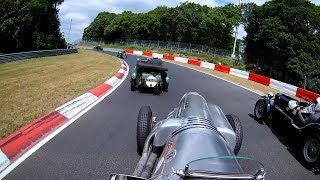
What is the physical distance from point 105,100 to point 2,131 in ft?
17.9

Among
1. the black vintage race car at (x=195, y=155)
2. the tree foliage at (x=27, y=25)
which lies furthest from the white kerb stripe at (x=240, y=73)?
the tree foliage at (x=27, y=25)

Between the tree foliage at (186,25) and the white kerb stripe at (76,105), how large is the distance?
217 feet

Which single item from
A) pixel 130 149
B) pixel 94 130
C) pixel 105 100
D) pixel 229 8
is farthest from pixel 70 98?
pixel 229 8

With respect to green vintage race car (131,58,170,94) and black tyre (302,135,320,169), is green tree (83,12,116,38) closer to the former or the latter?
green vintage race car (131,58,170,94)

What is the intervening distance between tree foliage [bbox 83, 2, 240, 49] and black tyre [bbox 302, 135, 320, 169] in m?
69.7

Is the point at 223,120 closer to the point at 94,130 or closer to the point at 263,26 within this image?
the point at 94,130

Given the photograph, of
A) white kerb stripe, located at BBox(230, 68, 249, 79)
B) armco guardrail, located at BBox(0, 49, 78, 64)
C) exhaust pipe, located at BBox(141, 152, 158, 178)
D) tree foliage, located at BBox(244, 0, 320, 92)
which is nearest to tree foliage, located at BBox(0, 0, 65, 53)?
armco guardrail, located at BBox(0, 49, 78, 64)

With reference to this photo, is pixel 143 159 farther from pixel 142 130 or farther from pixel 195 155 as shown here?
pixel 195 155

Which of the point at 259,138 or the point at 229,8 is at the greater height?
the point at 229,8

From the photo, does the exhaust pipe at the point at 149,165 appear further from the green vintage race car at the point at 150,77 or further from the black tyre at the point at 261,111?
the green vintage race car at the point at 150,77

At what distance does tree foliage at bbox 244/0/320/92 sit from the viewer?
1725 inches

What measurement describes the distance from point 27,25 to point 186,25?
148 feet

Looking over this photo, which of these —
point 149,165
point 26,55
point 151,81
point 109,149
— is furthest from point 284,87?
point 26,55

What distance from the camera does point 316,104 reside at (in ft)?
27.8
